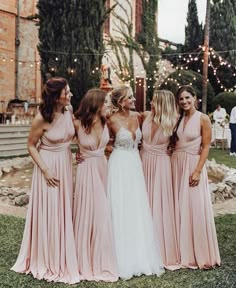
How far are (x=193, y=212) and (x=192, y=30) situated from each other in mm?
23709

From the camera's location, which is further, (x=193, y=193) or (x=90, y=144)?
(x=193, y=193)

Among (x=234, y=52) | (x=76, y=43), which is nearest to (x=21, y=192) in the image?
(x=76, y=43)

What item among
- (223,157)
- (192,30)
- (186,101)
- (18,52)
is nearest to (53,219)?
(186,101)

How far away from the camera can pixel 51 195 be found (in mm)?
3682

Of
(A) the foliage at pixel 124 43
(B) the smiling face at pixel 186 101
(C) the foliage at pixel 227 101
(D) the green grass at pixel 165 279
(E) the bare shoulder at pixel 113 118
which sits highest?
(A) the foliage at pixel 124 43

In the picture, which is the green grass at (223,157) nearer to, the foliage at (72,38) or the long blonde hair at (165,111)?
the foliage at (72,38)

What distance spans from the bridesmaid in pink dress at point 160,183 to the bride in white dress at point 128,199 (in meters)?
0.10

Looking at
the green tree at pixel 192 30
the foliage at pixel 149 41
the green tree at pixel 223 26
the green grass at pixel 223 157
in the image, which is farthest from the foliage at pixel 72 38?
the green tree at pixel 192 30

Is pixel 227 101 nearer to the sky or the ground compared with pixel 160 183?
nearer to the sky

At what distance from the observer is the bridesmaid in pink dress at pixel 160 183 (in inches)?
155

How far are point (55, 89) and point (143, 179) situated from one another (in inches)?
41.0

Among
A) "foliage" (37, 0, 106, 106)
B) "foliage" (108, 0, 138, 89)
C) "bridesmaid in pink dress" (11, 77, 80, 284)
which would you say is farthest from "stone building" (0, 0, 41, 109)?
"bridesmaid in pink dress" (11, 77, 80, 284)

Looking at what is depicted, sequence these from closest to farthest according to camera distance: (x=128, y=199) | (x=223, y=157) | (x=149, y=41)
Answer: (x=128, y=199) < (x=223, y=157) < (x=149, y=41)

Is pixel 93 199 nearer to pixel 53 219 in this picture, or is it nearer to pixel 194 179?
pixel 53 219
